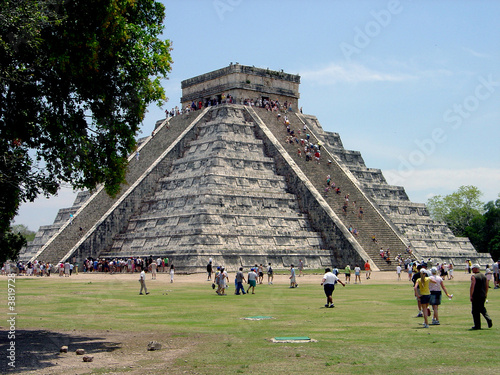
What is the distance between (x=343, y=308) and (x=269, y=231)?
22091 millimetres

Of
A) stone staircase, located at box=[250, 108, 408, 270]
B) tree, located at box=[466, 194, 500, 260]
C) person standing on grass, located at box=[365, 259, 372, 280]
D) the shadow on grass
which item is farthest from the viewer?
tree, located at box=[466, 194, 500, 260]

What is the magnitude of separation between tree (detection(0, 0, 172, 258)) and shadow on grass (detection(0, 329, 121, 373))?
2.59 m

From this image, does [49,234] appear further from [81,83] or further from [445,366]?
[445,366]

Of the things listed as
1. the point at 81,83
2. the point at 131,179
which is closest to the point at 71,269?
the point at 131,179

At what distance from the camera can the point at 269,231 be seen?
41.9m

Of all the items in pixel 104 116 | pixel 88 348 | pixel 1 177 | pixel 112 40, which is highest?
pixel 112 40

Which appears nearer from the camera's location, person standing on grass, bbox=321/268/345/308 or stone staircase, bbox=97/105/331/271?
person standing on grass, bbox=321/268/345/308

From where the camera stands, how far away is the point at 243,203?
4297 centimetres

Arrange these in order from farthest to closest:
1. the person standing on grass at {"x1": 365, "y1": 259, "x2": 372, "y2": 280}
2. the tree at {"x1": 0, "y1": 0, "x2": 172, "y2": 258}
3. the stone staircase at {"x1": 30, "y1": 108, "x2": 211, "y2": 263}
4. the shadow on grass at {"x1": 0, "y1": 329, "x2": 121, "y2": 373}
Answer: the stone staircase at {"x1": 30, "y1": 108, "x2": 211, "y2": 263} < the person standing on grass at {"x1": 365, "y1": 259, "x2": 372, "y2": 280} < the tree at {"x1": 0, "y1": 0, "x2": 172, "y2": 258} < the shadow on grass at {"x1": 0, "y1": 329, "x2": 121, "y2": 373}

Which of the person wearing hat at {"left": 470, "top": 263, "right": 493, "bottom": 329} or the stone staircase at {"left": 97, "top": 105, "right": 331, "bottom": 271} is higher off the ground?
the stone staircase at {"left": 97, "top": 105, "right": 331, "bottom": 271}

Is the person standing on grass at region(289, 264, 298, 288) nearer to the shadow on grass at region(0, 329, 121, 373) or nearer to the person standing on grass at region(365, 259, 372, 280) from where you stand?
the person standing on grass at region(365, 259, 372, 280)

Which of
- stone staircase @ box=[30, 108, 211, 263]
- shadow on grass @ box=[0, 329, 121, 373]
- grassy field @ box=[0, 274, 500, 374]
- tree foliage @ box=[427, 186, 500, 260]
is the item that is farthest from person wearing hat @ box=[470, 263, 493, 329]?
tree foliage @ box=[427, 186, 500, 260]

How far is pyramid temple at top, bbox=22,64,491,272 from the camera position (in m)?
40.6

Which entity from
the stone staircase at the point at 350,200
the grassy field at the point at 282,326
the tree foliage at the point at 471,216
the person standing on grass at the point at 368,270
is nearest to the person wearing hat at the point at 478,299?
the grassy field at the point at 282,326
